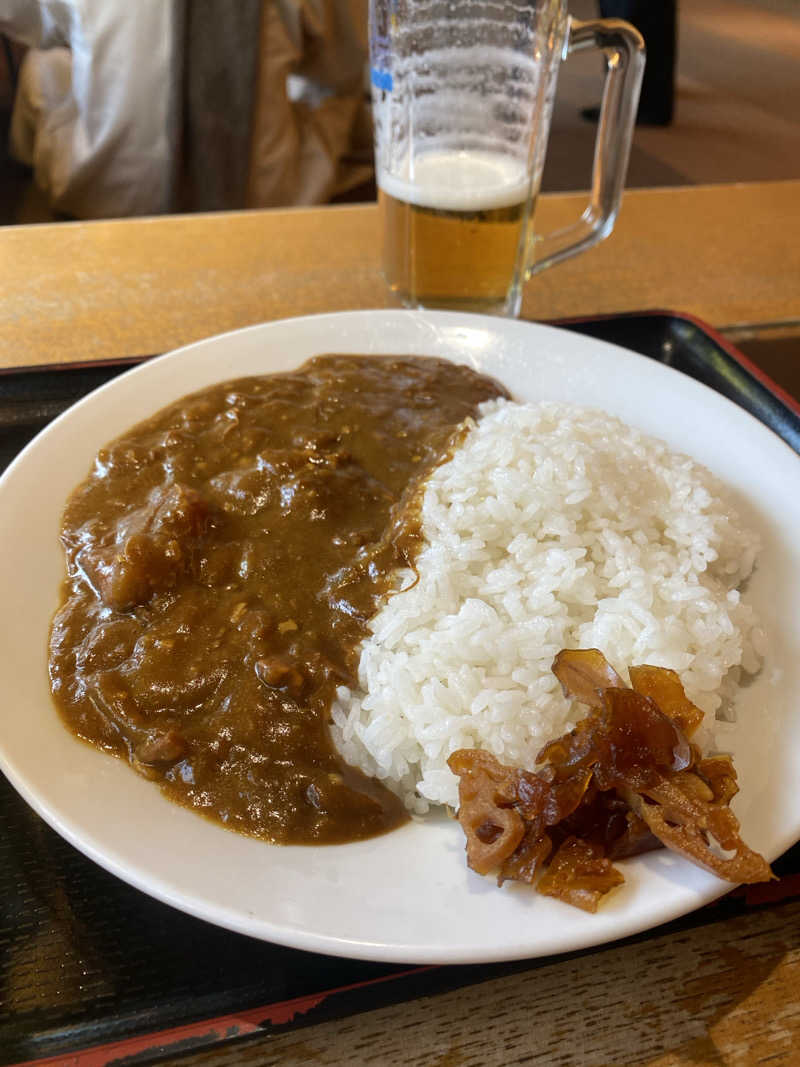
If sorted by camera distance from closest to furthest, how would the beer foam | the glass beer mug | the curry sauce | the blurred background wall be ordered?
1. the curry sauce
2. the glass beer mug
3. the beer foam
4. the blurred background wall

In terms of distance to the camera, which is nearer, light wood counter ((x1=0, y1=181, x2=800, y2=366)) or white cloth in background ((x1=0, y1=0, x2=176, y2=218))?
light wood counter ((x1=0, y1=181, x2=800, y2=366))

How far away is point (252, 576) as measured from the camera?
1.61 metres

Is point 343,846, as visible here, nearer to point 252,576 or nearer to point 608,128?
point 252,576

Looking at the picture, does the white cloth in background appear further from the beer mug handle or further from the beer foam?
the beer mug handle

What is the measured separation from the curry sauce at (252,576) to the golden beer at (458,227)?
1.33 ft

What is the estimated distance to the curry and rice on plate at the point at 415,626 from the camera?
116cm

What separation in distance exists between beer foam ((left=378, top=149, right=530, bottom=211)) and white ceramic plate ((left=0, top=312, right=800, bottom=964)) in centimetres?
89

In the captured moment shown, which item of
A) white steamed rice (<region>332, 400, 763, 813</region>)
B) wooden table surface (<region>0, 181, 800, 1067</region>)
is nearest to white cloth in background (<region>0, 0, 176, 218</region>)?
wooden table surface (<region>0, 181, 800, 1067</region>)

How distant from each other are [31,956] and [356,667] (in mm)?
658

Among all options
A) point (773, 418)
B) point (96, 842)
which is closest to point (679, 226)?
point (773, 418)

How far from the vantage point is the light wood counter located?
2.61 metres

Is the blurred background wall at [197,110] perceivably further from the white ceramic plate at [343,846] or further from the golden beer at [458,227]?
the white ceramic plate at [343,846]

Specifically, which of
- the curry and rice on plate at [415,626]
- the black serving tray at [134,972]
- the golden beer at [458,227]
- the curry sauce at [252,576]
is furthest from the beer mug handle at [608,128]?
the black serving tray at [134,972]

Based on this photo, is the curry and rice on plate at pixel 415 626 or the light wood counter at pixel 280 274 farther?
the light wood counter at pixel 280 274
